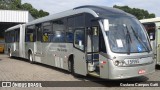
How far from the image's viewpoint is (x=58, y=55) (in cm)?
1473

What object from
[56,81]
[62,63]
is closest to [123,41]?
[56,81]

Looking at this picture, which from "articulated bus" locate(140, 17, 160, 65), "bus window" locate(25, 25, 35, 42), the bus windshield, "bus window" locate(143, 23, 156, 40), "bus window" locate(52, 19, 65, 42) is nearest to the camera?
the bus windshield

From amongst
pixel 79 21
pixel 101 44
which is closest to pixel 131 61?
pixel 101 44

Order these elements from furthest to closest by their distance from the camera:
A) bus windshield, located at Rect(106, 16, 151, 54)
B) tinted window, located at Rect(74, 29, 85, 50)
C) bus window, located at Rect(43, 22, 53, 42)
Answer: bus window, located at Rect(43, 22, 53, 42) < tinted window, located at Rect(74, 29, 85, 50) < bus windshield, located at Rect(106, 16, 151, 54)

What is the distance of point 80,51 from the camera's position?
12055mm

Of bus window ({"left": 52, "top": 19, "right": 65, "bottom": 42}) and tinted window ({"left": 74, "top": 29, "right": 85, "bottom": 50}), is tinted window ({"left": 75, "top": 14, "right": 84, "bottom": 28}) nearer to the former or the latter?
tinted window ({"left": 74, "top": 29, "right": 85, "bottom": 50})

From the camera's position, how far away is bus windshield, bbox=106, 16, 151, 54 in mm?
10312

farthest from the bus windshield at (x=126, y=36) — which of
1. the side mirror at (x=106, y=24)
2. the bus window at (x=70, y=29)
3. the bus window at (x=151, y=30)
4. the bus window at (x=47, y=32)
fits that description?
the bus window at (x=47, y=32)

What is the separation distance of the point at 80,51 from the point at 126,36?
91.5 inches

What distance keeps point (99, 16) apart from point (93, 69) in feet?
6.90

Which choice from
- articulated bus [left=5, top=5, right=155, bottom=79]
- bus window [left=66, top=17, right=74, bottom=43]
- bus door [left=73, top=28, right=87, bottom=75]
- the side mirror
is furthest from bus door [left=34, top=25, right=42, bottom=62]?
the side mirror

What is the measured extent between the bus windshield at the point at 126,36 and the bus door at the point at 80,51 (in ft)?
5.28

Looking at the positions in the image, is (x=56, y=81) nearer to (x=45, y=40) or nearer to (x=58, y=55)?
(x=58, y=55)

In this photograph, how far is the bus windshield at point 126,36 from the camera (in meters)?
10.3
